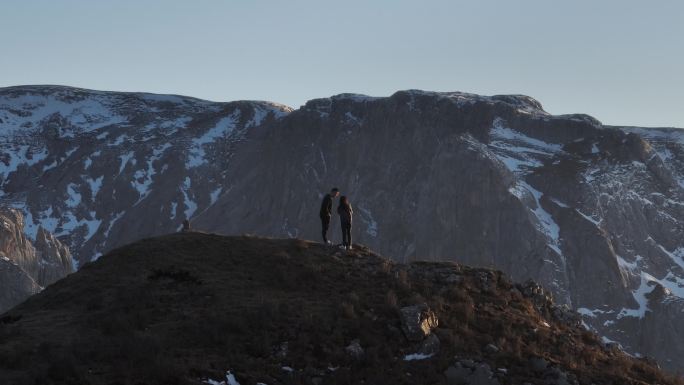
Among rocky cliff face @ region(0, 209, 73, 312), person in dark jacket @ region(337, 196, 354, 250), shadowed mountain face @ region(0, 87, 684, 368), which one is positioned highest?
person in dark jacket @ region(337, 196, 354, 250)

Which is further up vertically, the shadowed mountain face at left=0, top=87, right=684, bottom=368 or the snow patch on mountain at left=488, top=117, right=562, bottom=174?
the snow patch on mountain at left=488, top=117, right=562, bottom=174

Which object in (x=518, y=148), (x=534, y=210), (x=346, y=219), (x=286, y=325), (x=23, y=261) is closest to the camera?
(x=286, y=325)

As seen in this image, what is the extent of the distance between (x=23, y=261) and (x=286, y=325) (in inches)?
5544

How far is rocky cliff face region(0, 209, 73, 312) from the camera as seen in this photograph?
145125mm

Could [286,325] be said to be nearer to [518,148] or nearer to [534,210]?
[534,210]

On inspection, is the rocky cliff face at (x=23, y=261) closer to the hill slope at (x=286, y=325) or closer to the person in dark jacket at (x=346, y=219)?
the person in dark jacket at (x=346, y=219)

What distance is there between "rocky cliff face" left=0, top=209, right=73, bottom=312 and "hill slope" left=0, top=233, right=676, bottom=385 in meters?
111

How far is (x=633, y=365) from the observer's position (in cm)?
3312

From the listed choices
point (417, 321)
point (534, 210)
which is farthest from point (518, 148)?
point (417, 321)

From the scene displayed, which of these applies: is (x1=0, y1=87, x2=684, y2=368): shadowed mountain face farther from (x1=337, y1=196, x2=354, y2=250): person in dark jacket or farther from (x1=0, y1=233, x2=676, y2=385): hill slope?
(x1=0, y1=233, x2=676, y2=385): hill slope

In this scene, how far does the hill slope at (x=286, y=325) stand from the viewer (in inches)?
1069

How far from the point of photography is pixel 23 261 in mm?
161625

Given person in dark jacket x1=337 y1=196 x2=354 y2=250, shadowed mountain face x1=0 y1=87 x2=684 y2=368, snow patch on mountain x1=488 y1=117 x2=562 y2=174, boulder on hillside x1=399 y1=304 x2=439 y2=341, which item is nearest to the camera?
boulder on hillside x1=399 y1=304 x2=439 y2=341

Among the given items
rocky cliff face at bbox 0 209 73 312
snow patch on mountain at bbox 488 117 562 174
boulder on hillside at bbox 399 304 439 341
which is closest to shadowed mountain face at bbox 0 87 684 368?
snow patch on mountain at bbox 488 117 562 174
